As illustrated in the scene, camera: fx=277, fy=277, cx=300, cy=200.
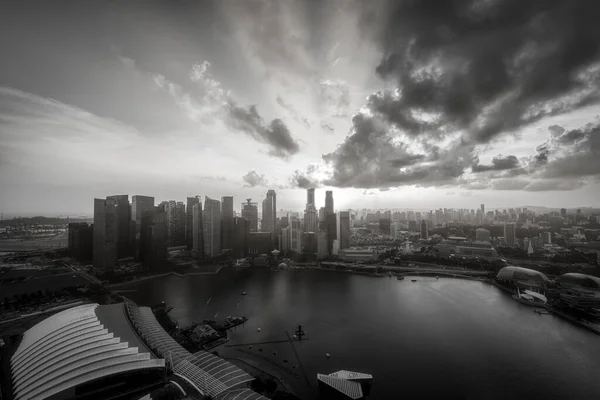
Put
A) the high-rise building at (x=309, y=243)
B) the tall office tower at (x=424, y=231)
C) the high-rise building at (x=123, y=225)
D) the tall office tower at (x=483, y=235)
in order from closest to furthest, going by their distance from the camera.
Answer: the high-rise building at (x=123, y=225) < the tall office tower at (x=483, y=235) < the high-rise building at (x=309, y=243) < the tall office tower at (x=424, y=231)

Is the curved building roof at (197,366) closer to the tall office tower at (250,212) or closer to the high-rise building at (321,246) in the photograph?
the high-rise building at (321,246)

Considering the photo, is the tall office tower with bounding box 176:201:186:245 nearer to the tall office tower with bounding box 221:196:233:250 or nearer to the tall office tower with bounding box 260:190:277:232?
the tall office tower with bounding box 221:196:233:250

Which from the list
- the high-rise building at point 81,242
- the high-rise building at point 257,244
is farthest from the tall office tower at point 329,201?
the high-rise building at point 81,242

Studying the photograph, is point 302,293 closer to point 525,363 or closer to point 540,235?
point 525,363

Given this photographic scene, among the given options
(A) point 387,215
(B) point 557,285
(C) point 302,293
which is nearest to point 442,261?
(B) point 557,285

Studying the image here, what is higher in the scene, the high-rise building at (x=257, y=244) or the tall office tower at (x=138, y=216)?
the tall office tower at (x=138, y=216)

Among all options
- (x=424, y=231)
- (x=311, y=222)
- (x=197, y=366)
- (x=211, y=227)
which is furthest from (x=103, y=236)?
(x=424, y=231)
